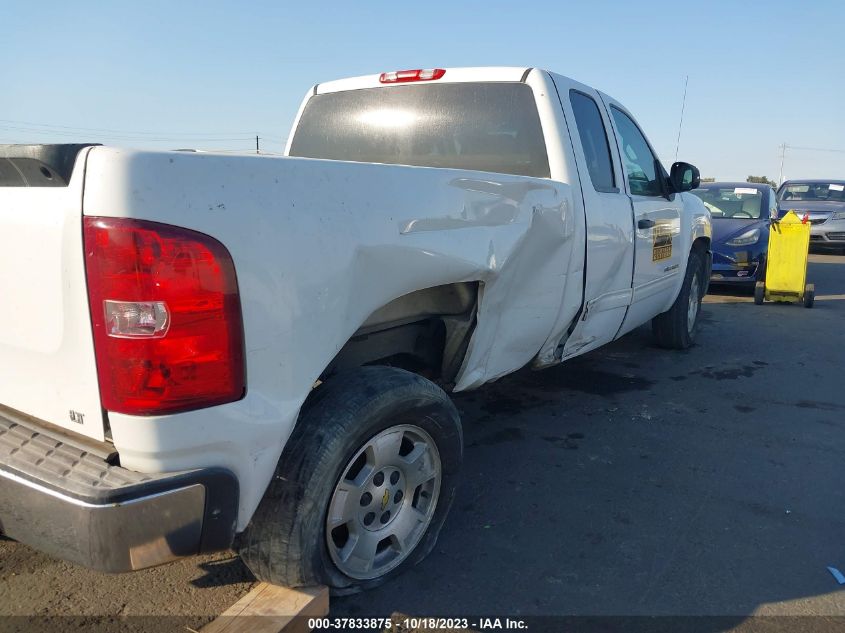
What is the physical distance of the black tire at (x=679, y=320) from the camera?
598cm

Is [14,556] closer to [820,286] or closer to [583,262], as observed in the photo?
[583,262]

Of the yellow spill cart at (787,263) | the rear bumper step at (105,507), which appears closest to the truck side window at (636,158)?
the rear bumper step at (105,507)

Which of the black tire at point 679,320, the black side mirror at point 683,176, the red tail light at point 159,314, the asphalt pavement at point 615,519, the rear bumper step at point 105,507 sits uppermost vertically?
the black side mirror at point 683,176

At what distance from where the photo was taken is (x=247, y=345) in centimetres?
184

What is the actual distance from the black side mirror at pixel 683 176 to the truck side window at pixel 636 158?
0.12 meters

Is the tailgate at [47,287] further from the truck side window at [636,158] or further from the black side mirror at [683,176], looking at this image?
the black side mirror at [683,176]

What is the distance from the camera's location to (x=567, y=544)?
290 cm

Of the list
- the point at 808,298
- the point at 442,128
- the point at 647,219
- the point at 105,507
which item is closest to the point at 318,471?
the point at 105,507

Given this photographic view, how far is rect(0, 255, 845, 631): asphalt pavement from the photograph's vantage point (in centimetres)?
251

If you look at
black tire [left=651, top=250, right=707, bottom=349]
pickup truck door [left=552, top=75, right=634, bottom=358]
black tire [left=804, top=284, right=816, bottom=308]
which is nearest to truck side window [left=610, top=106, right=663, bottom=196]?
pickup truck door [left=552, top=75, right=634, bottom=358]

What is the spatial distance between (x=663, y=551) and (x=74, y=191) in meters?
2.55

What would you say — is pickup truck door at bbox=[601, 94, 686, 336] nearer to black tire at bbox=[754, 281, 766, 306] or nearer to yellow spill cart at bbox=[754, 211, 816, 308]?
yellow spill cart at bbox=[754, 211, 816, 308]

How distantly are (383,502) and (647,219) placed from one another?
113 inches

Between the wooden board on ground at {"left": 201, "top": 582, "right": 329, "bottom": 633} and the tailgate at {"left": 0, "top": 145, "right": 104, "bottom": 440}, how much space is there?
731 mm
